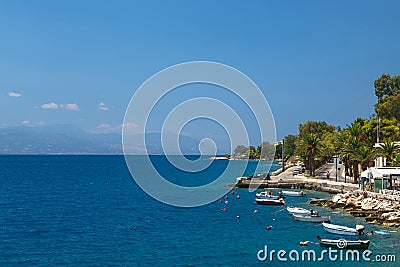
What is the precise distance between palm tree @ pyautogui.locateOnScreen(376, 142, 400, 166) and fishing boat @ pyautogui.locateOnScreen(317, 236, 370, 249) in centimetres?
3557

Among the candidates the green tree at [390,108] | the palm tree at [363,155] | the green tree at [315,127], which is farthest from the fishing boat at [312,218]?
the green tree at [315,127]

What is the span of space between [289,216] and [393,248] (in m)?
19.6

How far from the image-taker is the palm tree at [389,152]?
68062 mm

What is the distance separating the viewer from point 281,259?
34.2 metres

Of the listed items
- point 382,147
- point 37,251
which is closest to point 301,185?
point 382,147

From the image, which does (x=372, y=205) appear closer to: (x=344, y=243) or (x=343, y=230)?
(x=343, y=230)

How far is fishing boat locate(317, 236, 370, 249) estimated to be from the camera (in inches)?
1431

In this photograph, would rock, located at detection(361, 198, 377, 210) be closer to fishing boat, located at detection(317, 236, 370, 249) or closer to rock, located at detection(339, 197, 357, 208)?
rock, located at detection(339, 197, 357, 208)

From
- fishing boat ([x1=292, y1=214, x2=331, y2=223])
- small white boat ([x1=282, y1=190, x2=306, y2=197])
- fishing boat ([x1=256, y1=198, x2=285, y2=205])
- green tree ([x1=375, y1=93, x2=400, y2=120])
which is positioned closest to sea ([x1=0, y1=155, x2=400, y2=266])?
fishing boat ([x1=292, y1=214, x2=331, y2=223])

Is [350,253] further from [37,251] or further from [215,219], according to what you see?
[37,251]

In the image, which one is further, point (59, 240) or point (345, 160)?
point (345, 160)

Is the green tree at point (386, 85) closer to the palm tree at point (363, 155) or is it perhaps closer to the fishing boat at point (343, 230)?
the palm tree at point (363, 155)

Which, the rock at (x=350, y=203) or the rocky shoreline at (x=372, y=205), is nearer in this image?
the rocky shoreline at (x=372, y=205)

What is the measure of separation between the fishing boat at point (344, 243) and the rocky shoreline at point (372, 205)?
969cm
